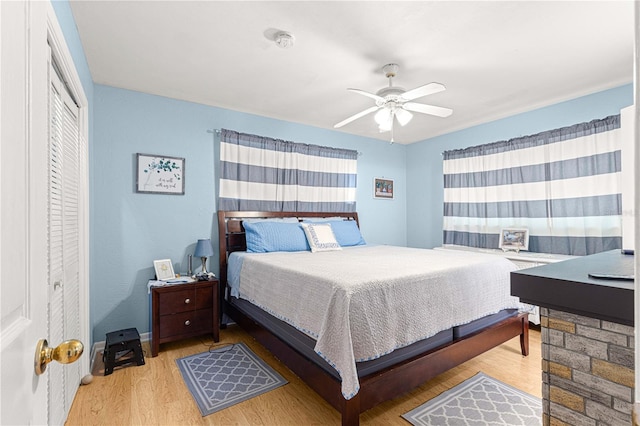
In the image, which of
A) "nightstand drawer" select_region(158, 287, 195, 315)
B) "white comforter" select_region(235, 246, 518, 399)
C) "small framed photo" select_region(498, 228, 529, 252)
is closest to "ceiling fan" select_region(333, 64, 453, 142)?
"white comforter" select_region(235, 246, 518, 399)

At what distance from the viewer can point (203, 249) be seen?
3211mm

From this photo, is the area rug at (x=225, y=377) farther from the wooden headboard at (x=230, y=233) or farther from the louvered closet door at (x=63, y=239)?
the wooden headboard at (x=230, y=233)

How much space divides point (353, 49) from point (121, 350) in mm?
2999

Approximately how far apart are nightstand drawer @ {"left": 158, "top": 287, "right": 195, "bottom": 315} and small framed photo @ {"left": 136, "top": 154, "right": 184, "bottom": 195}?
1060mm

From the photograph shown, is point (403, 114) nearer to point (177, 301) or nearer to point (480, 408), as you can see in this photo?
point (480, 408)

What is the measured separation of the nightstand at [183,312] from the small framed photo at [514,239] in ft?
11.1

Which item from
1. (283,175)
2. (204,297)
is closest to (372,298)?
(204,297)

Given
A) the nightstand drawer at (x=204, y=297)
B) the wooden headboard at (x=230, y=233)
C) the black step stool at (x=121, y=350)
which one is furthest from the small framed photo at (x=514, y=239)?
the black step stool at (x=121, y=350)

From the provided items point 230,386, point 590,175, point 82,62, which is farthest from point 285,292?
point 590,175

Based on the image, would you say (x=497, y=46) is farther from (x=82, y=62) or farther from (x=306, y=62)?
(x=82, y=62)

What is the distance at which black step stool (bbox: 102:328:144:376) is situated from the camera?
8.09 feet

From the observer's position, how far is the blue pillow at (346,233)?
→ 3.95 m

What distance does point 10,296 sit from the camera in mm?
493

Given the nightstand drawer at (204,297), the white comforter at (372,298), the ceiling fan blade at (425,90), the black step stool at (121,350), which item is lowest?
the black step stool at (121,350)
